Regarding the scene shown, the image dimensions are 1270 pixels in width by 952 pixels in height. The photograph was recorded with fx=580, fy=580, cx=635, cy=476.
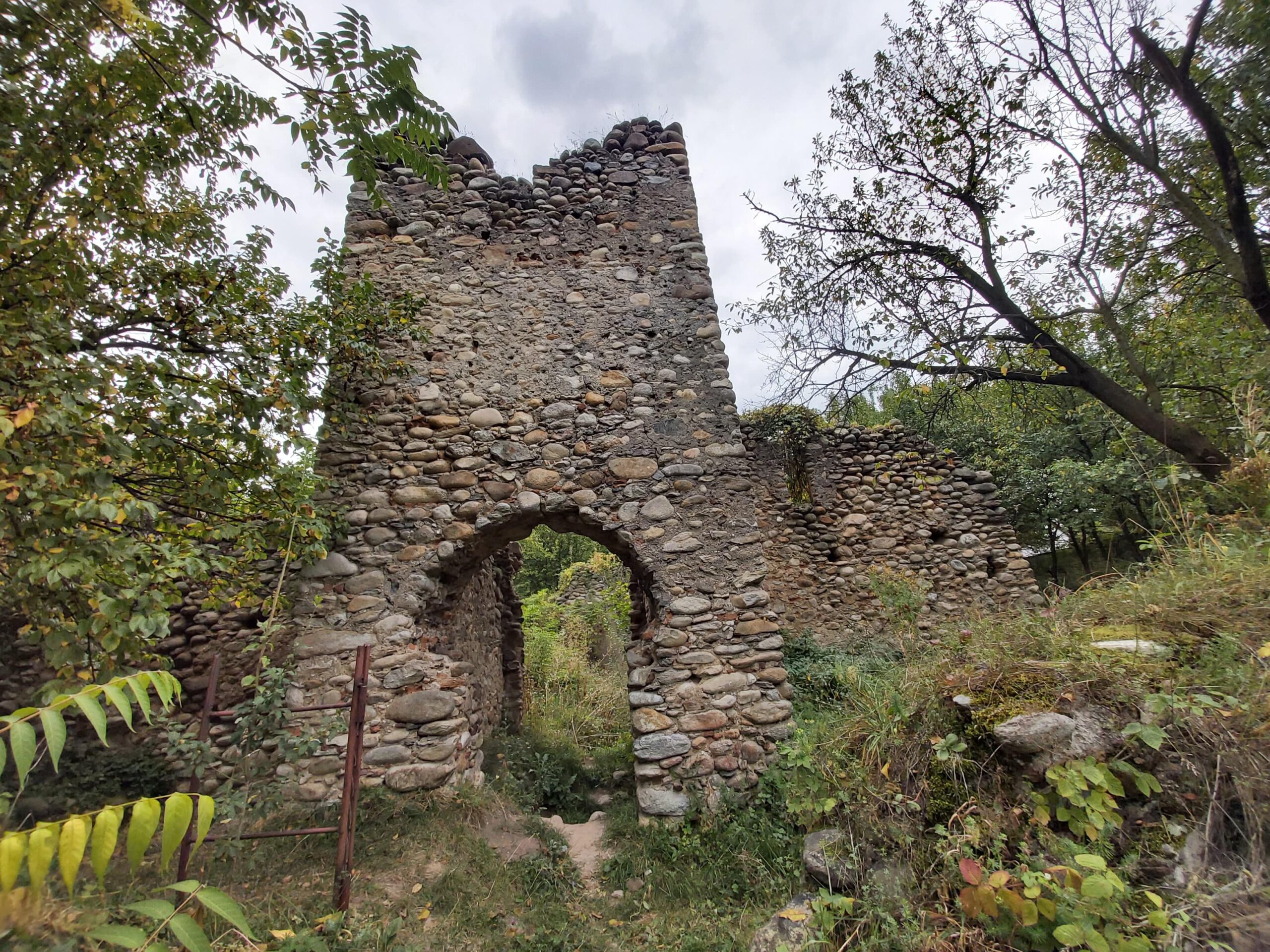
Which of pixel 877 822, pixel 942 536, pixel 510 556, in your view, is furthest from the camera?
pixel 942 536

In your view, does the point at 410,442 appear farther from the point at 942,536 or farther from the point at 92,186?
the point at 942,536

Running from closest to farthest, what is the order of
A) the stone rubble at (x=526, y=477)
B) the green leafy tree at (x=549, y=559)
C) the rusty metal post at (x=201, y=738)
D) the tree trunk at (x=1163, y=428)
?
1. the rusty metal post at (x=201, y=738)
2. the stone rubble at (x=526, y=477)
3. the tree trunk at (x=1163, y=428)
4. the green leafy tree at (x=549, y=559)

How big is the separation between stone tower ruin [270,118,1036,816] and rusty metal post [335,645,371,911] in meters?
1.09

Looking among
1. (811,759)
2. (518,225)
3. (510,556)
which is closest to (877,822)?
(811,759)

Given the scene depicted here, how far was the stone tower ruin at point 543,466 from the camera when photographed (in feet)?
13.7

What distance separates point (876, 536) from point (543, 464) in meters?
5.88

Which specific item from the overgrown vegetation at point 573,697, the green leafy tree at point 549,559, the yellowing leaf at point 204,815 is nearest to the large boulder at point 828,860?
the overgrown vegetation at point 573,697

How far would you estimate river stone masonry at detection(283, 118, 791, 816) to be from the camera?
13.7 ft

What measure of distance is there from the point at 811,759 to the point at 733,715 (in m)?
0.68

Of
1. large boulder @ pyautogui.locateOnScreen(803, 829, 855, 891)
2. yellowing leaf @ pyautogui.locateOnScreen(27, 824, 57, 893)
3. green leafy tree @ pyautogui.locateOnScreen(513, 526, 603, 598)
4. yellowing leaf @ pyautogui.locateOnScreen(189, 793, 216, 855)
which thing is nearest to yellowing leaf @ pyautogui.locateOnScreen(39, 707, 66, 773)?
yellowing leaf @ pyautogui.locateOnScreen(27, 824, 57, 893)

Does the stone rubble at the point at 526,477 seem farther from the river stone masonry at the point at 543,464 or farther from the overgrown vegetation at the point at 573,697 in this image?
the overgrown vegetation at the point at 573,697

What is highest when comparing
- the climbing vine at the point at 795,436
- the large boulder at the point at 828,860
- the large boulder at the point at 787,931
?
the climbing vine at the point at 795,436

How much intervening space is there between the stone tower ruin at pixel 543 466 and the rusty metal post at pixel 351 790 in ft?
3.56

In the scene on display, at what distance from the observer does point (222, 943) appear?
2467 millimetres
